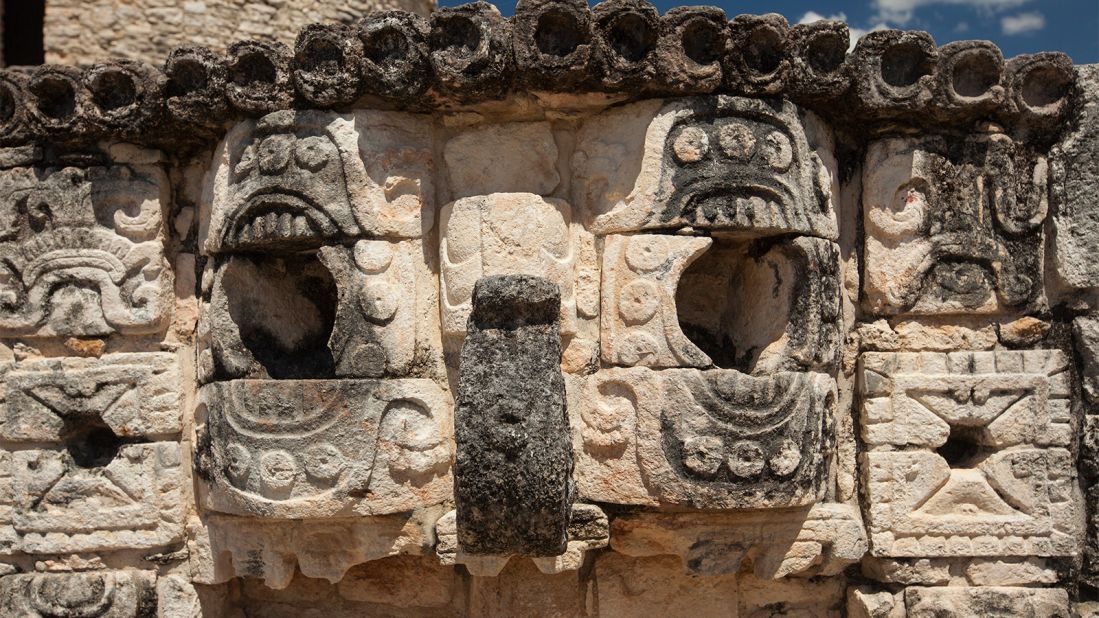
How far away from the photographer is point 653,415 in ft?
10.6

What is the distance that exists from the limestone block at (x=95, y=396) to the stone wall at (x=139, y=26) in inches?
148

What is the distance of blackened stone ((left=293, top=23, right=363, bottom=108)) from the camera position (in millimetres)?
3273

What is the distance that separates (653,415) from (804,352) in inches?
23.9

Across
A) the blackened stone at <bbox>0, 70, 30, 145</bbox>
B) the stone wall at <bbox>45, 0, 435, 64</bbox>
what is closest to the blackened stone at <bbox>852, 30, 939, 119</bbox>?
A: the blackened stone at <bbox>0, 70, 30, 145</bbox>

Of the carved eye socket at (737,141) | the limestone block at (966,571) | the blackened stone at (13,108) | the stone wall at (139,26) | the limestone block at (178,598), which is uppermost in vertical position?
the stone wall at (139,26)

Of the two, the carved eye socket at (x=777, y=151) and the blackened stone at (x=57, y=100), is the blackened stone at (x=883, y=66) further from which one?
the blackened stone at (x=57, y=100)

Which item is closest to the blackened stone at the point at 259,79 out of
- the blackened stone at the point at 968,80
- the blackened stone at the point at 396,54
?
the blackened stone at the point at 396,54

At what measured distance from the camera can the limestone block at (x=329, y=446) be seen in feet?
10.7

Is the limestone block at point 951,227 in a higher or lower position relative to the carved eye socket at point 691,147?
lower

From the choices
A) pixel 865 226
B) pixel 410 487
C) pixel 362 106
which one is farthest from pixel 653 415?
pixel 362 106

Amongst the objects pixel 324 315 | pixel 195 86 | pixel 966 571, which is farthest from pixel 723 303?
pixel 195 86

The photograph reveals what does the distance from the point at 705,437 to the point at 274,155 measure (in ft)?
5.81

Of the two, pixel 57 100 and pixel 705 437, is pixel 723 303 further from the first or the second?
pixel 57 100

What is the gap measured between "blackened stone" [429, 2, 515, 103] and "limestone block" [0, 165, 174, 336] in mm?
1366
